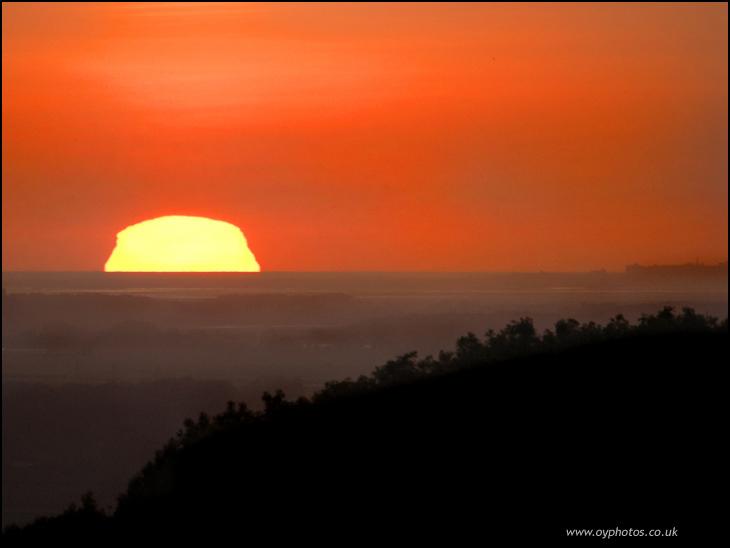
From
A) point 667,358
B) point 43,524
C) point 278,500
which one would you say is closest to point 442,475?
point 278,500

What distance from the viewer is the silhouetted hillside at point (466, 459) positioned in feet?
43.8

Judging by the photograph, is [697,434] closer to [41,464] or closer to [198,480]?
[198,480]

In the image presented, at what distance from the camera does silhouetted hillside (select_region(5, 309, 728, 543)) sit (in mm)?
13344

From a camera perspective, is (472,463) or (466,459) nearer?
(472,463)

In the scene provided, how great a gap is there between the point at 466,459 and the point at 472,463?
7.2 inches

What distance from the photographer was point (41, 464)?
4969cm

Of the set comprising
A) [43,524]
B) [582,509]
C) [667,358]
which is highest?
[667,358]

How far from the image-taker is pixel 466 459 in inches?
590

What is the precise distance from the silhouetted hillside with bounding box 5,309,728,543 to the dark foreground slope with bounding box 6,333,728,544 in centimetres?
3

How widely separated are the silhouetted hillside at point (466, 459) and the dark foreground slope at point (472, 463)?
3 centimetres

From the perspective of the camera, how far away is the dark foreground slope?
1330 centimetres

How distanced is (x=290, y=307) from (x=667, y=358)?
236ft

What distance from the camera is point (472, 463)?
14828mm

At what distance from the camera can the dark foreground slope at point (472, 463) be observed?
13305 millimetres
